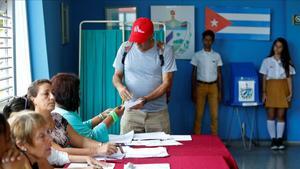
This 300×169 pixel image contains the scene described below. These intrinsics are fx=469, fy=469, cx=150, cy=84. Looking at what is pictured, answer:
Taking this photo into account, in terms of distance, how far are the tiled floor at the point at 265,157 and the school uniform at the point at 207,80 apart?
0.57 meters

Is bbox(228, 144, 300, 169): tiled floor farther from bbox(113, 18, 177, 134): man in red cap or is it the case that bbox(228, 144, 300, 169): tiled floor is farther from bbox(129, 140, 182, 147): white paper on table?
bbox(129, 140, 182, 147): white paper on table

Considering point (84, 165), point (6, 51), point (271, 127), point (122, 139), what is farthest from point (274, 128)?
point (84, 165)

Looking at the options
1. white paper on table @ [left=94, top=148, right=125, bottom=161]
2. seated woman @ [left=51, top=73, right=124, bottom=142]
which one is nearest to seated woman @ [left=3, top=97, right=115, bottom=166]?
white paper on table @ [left=94, top=148, right=125, bottom=161]

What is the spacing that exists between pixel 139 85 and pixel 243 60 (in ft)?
10.5

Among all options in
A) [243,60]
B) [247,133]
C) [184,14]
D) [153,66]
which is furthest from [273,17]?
[153,66]

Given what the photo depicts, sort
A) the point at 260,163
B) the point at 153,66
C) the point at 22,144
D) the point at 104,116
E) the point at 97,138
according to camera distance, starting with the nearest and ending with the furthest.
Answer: the point at 22,144 < the point at 97,138 < the point at 104,116 < the point at 153,66 < the point at 260,163

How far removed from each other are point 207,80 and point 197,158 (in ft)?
12.4

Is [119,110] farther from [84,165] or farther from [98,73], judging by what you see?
[98,73]

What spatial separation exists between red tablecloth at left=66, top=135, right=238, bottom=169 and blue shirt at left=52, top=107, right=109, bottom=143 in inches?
18.8

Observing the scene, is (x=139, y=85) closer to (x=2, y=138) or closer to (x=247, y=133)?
(x=2, y=138)

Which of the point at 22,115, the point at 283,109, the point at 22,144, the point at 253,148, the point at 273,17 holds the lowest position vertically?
the point at 253,148

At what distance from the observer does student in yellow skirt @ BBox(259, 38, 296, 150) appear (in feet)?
21.1

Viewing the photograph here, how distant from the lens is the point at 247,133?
682 cm

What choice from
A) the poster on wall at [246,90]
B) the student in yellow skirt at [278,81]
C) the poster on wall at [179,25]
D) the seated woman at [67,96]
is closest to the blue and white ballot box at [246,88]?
the poster on wall at [246,90]
